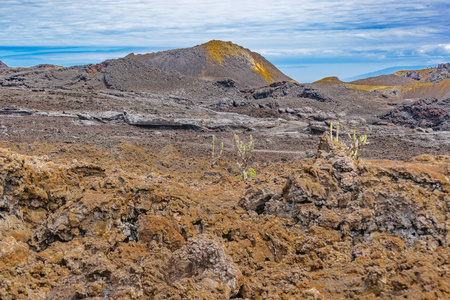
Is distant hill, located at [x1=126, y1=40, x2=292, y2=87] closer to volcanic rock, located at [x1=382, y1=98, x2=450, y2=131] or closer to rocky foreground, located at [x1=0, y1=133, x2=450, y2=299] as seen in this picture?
volcanic rock, located at [x1=382, y1=98, x2=450, y2=131]

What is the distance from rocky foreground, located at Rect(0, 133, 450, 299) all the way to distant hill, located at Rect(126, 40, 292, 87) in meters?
64.9

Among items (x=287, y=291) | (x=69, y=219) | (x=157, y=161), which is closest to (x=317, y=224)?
(x=287, y=291)

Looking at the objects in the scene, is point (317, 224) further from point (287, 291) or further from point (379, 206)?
point (287, 291)

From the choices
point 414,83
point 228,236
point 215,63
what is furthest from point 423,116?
point 215,63

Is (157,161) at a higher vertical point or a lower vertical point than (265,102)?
lower

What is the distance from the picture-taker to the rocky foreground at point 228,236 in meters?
3.73

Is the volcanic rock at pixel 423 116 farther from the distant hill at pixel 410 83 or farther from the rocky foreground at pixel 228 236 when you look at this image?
the rocky foreground at pixel 228 236

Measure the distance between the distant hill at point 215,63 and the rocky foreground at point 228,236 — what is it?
64942mm

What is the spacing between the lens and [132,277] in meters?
3.82

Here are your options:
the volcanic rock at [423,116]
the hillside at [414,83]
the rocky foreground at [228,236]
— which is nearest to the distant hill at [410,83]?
the hillside at [414,83]

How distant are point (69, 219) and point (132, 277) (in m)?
1.22

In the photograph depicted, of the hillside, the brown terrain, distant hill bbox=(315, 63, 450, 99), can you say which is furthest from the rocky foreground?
the hillside

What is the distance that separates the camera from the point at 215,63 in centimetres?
7562

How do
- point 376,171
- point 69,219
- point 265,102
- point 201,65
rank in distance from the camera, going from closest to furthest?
point 69,219 < point 376,171 < point 265,102 < point 201,65
